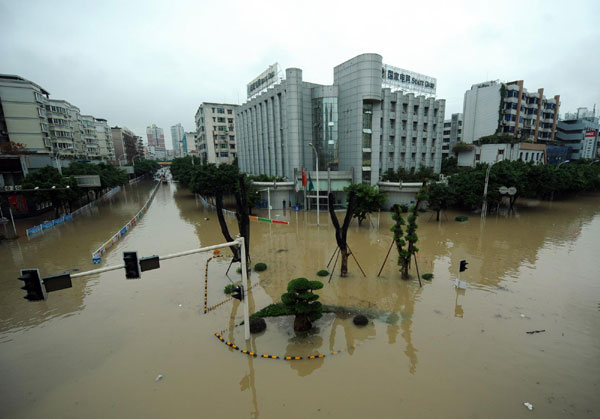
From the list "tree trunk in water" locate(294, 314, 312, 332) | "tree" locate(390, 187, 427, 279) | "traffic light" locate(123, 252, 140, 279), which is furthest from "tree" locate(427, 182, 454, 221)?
"traffic light" locate(123, 252, 140, 279)

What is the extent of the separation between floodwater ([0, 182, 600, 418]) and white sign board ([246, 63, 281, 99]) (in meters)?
39.5

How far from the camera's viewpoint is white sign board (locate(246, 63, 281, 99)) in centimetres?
5091

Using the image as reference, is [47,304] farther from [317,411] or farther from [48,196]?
[48,196]

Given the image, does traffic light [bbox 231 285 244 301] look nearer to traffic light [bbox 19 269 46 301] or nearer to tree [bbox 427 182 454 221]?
traffic light [bbox 19 269 46 301]

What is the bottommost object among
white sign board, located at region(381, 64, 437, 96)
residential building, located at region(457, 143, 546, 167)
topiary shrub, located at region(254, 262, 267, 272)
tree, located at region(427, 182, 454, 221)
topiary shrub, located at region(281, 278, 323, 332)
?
topiary shrub, located at region(254, 262, 267, 272)

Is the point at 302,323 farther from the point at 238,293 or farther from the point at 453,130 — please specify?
the point at 453,130

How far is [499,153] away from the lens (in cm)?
6488

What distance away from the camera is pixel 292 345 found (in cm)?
1277

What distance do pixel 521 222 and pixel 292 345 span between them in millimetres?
37561

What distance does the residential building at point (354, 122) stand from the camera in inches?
1693

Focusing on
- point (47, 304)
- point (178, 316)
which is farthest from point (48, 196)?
point (178, 316)

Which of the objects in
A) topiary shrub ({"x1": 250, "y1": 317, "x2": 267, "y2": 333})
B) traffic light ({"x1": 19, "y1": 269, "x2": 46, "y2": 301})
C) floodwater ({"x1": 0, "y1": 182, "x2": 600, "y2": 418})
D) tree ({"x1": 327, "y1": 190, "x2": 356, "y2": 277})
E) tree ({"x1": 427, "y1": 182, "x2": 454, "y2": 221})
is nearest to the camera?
traffic light ({"x1": 19, "y1": 269, "x2": 46, "y2": 301})

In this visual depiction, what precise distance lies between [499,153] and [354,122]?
44697mm

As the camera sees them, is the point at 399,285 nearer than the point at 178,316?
No
